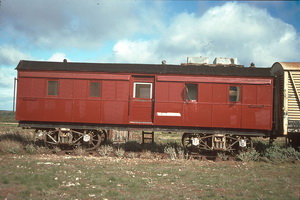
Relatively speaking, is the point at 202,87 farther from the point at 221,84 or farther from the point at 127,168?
the point at 127,168

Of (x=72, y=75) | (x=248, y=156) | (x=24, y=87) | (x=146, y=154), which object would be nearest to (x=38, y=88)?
(x=24, y=87)

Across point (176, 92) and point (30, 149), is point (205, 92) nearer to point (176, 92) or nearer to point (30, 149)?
point (176, 92)

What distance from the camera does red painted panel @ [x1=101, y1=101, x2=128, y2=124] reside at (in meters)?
12.3

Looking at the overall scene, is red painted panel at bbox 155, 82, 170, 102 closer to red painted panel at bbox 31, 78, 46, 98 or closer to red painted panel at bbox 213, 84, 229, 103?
red painted panel at bbox 213, 84, 229, 103

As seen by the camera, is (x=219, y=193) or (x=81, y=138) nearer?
(x=219, y=193)

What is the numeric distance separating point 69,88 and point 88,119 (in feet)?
5.69

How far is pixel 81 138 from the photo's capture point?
1309 centimetres

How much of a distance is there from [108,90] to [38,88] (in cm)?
335

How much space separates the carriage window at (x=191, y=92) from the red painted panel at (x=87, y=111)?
413cm

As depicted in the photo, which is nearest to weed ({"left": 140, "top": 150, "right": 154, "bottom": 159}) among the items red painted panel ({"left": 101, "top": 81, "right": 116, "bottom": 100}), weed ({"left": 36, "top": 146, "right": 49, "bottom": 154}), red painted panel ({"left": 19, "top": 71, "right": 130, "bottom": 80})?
red painted panel ({"left": 101, "top": 81, "right": 116, "bottom": 100})

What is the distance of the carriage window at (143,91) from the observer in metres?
12.5

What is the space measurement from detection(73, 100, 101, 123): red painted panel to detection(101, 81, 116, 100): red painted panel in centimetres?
46

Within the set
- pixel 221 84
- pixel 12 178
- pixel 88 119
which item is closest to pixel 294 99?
pixel 221 84

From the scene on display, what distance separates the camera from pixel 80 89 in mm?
12531
